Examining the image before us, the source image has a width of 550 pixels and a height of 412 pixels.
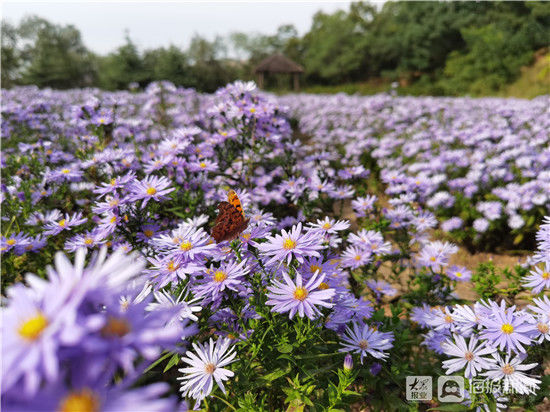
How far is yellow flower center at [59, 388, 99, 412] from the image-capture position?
457mm

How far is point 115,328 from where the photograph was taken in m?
0.53

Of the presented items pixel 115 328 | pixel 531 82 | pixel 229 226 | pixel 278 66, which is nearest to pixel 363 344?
pixel 229 226

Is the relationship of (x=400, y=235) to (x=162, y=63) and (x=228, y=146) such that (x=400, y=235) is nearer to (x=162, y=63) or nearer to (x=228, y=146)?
(x=228, y=146)

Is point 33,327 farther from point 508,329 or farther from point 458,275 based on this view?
point 458,275

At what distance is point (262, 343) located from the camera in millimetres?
1199

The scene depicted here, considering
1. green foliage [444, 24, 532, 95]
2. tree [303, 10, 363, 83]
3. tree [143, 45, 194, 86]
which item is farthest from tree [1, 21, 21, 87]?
green foliage [444, 24, 532, 95]

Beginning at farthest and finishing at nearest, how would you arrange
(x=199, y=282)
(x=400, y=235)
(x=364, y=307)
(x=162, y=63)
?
(x=162, y=63), (x=400, y=235), (x=364, y=307), (x=199, y=282)

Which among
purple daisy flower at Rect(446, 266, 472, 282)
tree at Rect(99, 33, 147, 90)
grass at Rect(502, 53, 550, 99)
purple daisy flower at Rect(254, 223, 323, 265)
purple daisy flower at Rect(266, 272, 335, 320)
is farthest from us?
tree at Rect(99, 33, 147, 90)

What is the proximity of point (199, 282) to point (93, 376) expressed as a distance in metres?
0.87

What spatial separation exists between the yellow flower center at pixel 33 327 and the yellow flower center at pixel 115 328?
3.5 inches

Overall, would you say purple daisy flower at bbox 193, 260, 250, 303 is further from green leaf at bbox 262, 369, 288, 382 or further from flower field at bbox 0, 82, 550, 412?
green leaf at bbox 262, 369, 288, 382

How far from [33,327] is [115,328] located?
0.40 feet

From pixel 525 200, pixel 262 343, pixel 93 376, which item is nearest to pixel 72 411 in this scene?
pixel 93 376

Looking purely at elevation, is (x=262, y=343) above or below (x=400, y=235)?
above
